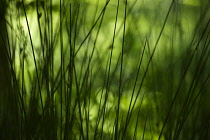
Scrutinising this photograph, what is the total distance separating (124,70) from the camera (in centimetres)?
117

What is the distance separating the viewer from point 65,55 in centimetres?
126

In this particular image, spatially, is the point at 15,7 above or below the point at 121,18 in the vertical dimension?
above

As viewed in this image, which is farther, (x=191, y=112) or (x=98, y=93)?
(x=98, y=93)

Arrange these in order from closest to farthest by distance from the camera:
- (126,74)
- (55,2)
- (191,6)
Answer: (191,6)
(126,74)
(55,2)

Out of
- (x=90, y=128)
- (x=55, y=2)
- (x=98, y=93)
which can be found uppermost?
(x=55, y=2)

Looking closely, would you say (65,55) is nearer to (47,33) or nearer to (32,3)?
(47,33)

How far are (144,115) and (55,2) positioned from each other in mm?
667

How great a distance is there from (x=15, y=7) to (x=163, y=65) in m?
0.76

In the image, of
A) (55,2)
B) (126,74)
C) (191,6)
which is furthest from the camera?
(55,2)

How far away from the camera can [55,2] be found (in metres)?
1.27

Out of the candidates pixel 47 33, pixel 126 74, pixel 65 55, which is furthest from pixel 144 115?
pixel 47 33

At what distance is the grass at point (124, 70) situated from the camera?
1.07 meters

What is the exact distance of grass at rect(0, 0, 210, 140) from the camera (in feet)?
3.50

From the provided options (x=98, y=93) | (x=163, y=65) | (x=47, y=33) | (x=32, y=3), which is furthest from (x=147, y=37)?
(x=32, y=3)
